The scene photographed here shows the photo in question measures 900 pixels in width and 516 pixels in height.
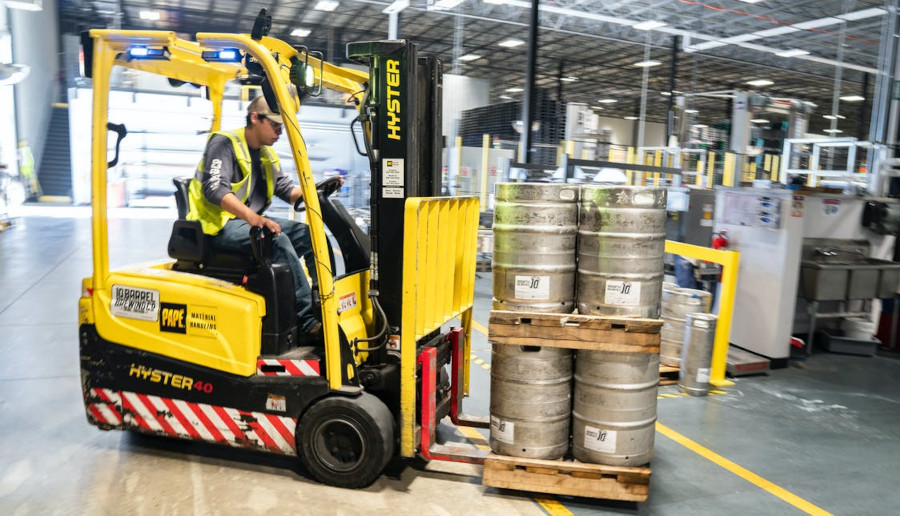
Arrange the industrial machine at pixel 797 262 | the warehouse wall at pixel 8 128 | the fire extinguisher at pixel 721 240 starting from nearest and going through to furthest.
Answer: the industrial machine at pixel 797 262
the fire extinguisher at pixel 721 240
the warehouse wall at pixel 8 128

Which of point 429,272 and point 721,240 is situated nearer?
point 429,272

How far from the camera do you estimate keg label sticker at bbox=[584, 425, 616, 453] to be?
3408 millimetres

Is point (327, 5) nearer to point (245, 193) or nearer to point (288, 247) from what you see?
point (245, 193)

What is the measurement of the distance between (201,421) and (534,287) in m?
2.11

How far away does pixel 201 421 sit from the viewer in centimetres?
366

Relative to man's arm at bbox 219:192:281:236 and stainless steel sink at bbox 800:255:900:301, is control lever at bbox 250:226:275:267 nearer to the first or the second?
man's arm at bbox 219:192:281:236

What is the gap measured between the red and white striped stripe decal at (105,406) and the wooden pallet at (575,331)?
2.33m

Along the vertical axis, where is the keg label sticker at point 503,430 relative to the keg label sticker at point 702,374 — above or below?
above

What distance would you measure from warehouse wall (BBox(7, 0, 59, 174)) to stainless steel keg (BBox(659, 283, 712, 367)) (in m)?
18.8

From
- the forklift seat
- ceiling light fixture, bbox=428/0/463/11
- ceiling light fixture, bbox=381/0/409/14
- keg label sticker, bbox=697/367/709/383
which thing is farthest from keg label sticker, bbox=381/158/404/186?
ceiling light fixture, bbox=428/0/463/11

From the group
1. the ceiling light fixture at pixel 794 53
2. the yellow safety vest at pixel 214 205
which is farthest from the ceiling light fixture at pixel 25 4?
the ceiling light fixture at pixel 794 53

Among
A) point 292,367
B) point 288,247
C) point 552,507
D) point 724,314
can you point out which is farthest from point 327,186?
point 724,314

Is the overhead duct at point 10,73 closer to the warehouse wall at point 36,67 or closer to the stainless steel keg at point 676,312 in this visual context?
the warehouse wall at point 36,67

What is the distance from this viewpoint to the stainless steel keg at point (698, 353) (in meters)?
5.43
